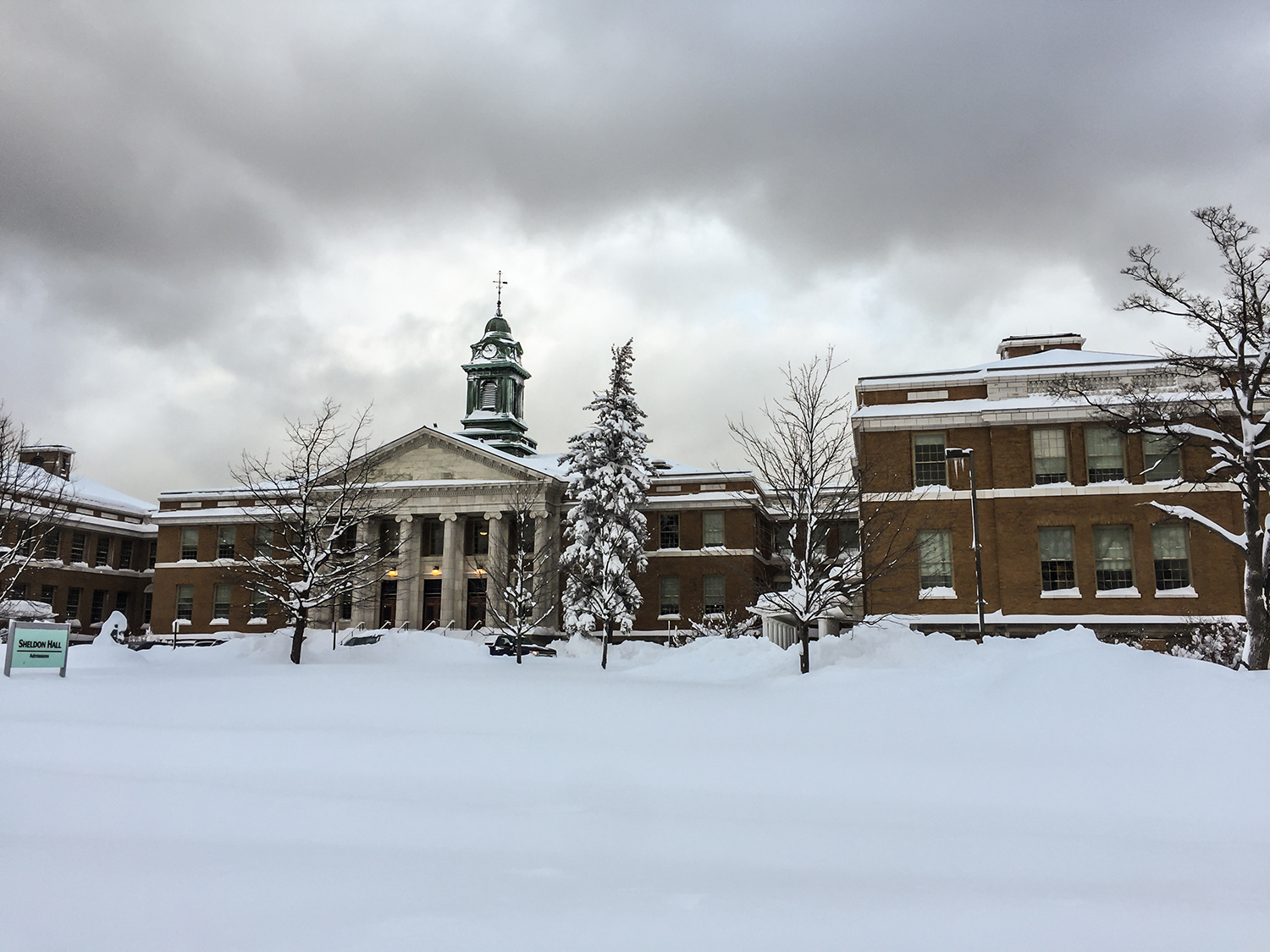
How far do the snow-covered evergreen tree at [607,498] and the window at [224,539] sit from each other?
29007 millimetres

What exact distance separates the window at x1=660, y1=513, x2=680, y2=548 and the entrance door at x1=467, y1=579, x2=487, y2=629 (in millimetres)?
11577

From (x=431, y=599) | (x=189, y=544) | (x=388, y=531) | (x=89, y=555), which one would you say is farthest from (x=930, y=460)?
(x=89, y=555)

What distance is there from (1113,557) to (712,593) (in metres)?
25.4

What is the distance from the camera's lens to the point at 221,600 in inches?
2378

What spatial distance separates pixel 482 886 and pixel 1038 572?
31.6 metres

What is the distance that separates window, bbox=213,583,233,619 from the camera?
60.2 metres

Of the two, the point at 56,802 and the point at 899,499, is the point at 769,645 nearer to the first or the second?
the point at 899,499

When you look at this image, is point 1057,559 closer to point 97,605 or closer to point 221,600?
point 221,600

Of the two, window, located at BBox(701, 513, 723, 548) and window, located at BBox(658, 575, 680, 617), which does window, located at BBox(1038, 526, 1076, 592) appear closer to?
window, located at BBox(701, 513, 723, 548)

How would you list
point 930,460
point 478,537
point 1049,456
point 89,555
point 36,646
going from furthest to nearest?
1. point 89,555
2. point 478,537
3. point 930,460
4. point 1049,456
5. point 36,646

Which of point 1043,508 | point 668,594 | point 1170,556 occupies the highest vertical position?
point 1043,508

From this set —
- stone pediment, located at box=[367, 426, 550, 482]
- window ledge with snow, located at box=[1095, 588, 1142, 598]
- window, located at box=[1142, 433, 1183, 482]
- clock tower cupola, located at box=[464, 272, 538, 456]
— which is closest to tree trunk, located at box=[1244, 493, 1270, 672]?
window ledge with snow, located at box=[1095, 588, 1142, 598]

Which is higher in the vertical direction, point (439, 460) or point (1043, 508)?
point (439, 460)

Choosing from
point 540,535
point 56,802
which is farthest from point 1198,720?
point 540,535
